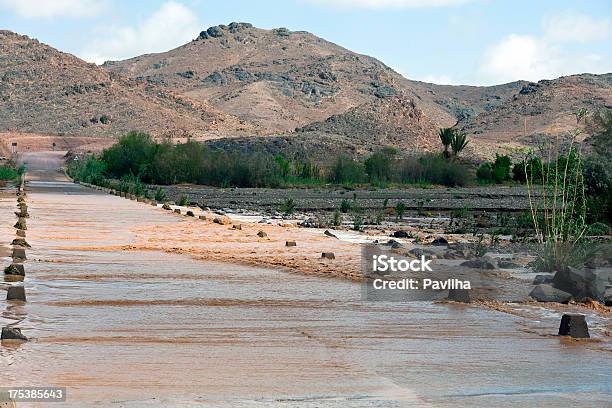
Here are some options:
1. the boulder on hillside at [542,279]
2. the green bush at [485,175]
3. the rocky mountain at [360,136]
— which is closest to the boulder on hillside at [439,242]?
the boulder on hillside at [542,279]

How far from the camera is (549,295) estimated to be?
543 inches

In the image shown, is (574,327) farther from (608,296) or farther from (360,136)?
(360,136)

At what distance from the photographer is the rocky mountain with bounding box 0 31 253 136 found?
413 feet

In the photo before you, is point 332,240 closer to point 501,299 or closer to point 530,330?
point 501,299

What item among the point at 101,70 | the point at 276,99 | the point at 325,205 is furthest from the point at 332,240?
the point at 276,99

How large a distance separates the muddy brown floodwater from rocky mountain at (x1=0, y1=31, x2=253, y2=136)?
10852 centimetres

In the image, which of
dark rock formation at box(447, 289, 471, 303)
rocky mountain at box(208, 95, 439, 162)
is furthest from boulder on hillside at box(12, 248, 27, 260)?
rocky mountain at box(208, 95, 439, 162)

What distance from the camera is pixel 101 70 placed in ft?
453

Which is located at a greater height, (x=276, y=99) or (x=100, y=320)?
(x=276, y=99)

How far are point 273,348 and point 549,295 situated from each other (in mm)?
5191

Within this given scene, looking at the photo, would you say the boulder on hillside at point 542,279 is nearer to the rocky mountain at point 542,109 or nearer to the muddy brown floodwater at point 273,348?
the muddy brown floodwater at point 273,348

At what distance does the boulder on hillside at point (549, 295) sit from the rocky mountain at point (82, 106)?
10845cm

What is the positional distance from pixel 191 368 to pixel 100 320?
9.11 feet

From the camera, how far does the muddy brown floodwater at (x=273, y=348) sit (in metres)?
7.76
